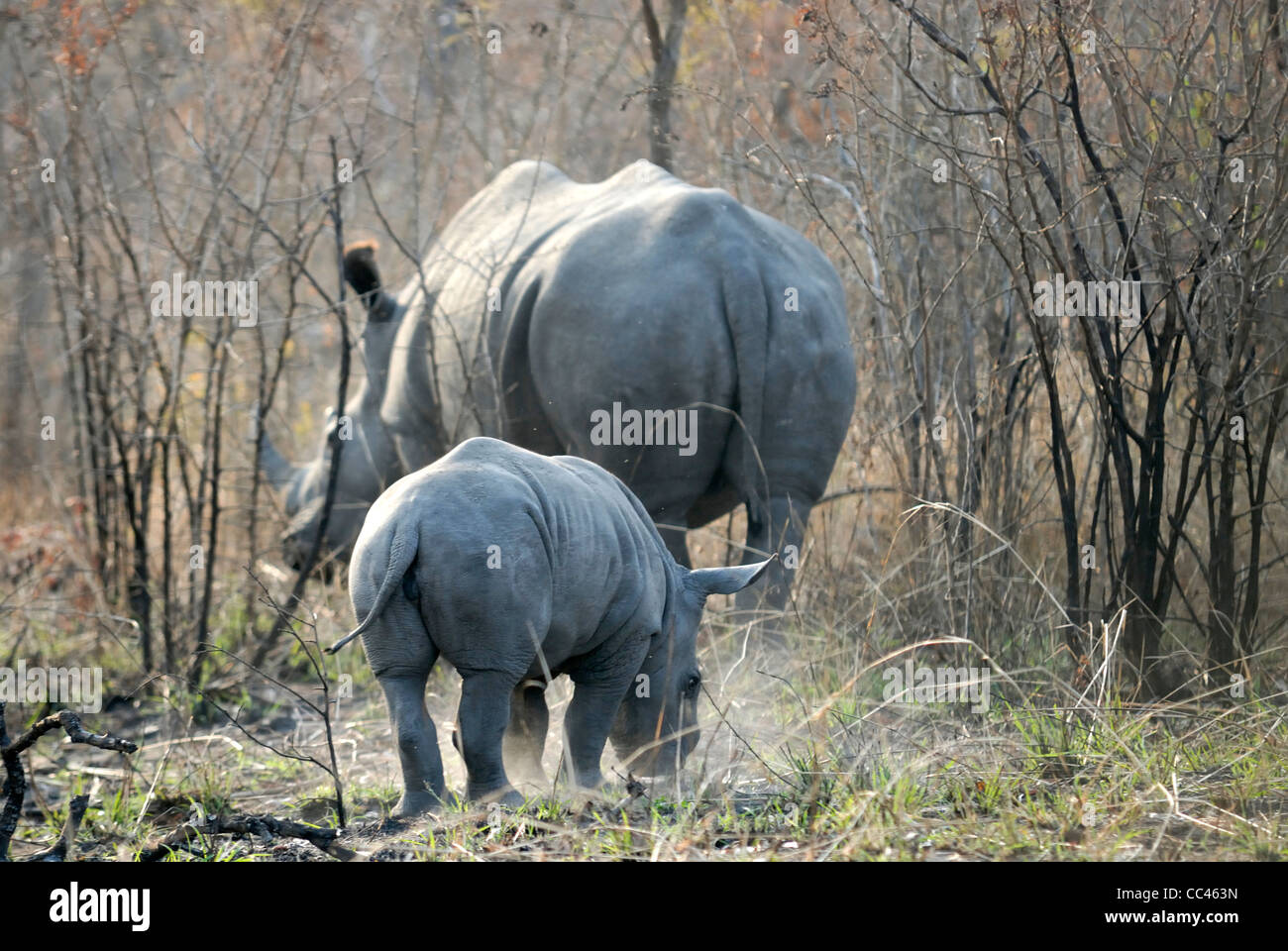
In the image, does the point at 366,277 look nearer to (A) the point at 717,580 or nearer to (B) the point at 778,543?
(B) the point at 778,543

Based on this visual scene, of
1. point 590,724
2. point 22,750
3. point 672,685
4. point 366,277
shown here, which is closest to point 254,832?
point 22,750

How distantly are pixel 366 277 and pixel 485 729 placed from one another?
10.8 ft

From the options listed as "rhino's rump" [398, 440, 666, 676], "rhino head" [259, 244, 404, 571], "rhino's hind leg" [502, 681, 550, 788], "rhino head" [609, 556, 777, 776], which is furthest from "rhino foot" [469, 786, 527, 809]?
"rhino head" [259, 244, 404, 571]

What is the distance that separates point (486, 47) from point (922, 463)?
292cm

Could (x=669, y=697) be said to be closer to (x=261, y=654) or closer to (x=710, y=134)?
(x=261, y=654)

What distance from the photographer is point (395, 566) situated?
3354 millimetres

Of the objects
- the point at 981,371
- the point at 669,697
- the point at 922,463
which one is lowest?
the point at 669,697

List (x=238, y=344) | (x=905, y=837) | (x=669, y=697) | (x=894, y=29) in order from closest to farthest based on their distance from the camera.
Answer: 1. (x=905, y=837)
2. (x=669, y=697)
3. (x=894, y=29)
4. (x=238, y=344)

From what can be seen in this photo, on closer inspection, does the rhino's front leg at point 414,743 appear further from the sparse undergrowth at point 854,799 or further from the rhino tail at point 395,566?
the rhino tail at point 395,566

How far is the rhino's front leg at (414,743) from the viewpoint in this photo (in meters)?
3.52

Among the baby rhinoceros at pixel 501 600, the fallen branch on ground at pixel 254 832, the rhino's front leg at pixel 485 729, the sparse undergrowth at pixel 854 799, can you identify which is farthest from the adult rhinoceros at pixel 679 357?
the fallen branch on ground at pixel 254 832

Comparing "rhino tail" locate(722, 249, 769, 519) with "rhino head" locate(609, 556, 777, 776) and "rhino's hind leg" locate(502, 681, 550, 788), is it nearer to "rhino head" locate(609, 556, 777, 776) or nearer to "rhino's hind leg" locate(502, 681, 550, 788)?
"rhino head" locate(609, 556, 777, 776)

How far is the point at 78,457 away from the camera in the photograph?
7004 millimetres

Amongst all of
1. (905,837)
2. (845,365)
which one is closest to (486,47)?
(845,365)
